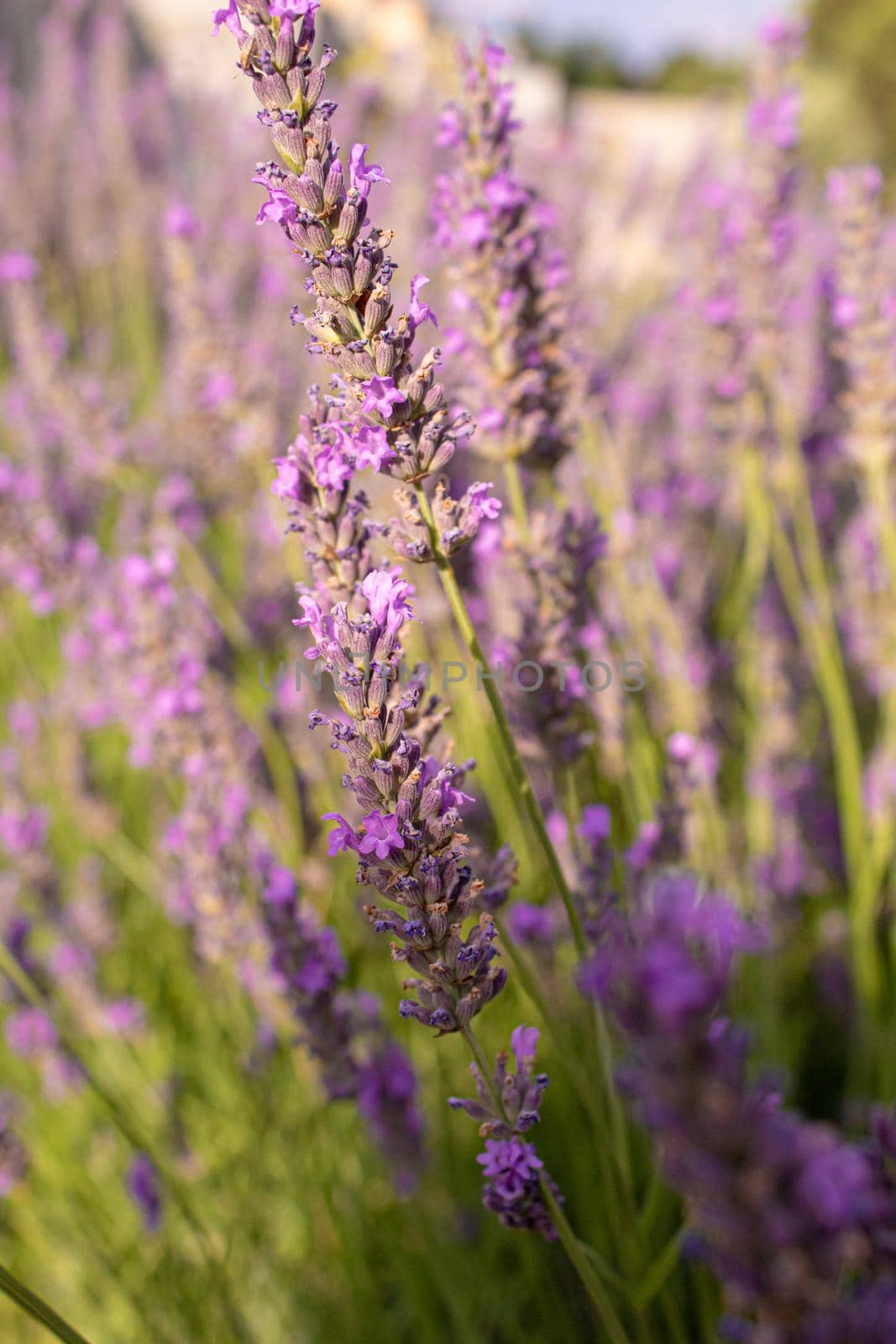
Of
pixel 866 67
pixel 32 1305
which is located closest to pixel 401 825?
pixel 32 1305

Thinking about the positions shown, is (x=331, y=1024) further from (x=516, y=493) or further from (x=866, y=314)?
(x=866, y=314)

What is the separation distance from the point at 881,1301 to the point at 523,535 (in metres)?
1.02

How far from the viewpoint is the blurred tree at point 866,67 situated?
39.7ft

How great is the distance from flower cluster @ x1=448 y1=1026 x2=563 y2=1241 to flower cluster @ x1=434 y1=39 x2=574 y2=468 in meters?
0.85

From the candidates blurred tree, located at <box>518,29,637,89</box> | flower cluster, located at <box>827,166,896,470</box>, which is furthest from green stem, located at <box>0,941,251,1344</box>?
blurred tree, located at <box>518,29,637,89</box>

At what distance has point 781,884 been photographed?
215 cm

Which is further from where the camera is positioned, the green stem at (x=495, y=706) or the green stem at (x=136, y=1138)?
the green stem at (x=136, y=1138)

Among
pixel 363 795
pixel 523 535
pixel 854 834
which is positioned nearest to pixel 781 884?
pixel 854 834

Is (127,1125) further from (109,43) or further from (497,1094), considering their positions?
(109,43)

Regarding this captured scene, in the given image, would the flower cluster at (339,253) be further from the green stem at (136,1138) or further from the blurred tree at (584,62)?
the blurred tree at (584,62)

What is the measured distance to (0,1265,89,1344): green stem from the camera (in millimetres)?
828

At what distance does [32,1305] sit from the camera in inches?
33.8

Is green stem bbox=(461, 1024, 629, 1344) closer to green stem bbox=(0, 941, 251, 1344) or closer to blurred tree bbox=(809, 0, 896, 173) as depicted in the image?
green stem bbox=(0, 941, 251, 1344)

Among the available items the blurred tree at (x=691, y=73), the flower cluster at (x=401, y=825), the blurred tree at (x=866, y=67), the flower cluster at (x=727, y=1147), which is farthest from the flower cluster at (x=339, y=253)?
the blurred tree at (x=691, y=73)
